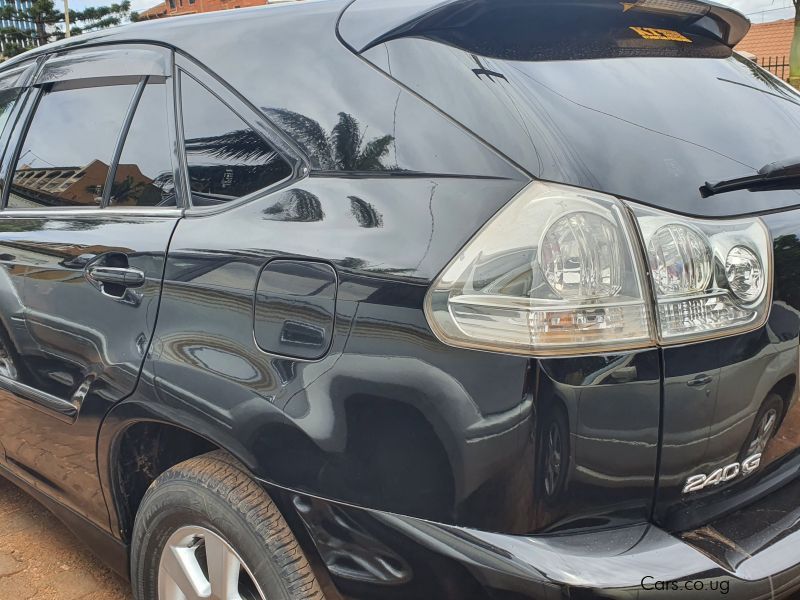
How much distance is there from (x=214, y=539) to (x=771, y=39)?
31.7 meters

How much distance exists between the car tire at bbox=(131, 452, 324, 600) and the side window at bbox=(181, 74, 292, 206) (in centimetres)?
62

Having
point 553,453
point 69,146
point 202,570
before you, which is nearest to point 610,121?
point 553,453

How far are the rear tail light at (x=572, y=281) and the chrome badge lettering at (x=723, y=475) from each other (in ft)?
0.92

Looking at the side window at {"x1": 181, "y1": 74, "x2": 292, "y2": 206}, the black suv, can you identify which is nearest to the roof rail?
the black suv

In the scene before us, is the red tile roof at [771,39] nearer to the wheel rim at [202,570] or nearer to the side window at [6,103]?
the side window at [6,103]

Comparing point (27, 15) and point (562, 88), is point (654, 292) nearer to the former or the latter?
point (562, 88)

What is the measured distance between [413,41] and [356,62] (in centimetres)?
13

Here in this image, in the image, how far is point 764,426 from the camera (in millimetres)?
1470

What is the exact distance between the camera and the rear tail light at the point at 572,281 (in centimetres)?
129

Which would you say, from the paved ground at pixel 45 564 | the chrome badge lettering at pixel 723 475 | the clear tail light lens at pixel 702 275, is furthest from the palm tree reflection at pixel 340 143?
the paved ground at pixel 45 564

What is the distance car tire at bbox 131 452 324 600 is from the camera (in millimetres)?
1522

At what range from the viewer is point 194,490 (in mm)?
1688

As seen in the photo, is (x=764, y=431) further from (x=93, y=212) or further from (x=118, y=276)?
(x=93, y=212)

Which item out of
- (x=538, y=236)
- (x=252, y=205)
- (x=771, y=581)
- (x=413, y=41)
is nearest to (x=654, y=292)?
(x=538, y=236)
